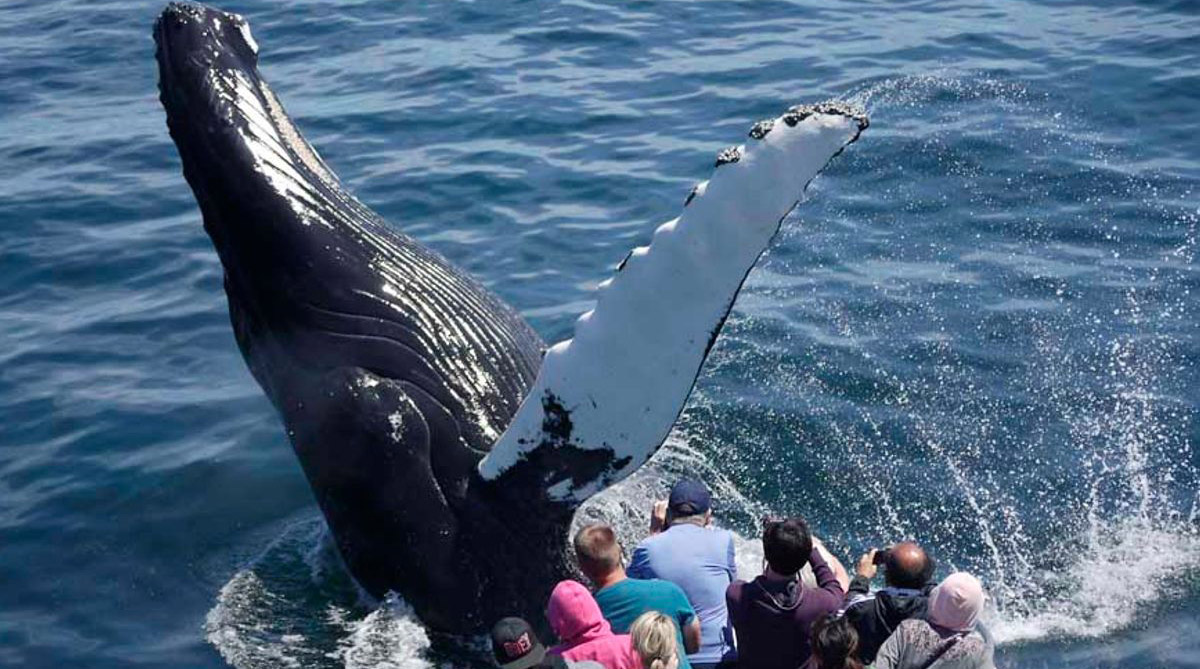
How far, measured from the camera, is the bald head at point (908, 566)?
33.2 ft

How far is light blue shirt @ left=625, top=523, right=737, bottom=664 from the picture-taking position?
34.6 ft

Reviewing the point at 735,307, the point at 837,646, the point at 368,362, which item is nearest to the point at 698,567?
the point at 837,646

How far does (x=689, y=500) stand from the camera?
35.6 feet

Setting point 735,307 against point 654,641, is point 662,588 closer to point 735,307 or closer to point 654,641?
point 654,641

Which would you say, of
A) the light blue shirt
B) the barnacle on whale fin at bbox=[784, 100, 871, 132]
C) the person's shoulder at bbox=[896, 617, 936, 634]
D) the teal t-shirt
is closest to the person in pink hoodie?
the teal t-shirt

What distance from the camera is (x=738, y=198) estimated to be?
8664 mm

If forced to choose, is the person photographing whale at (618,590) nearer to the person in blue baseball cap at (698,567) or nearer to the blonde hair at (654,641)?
the person in blue baseball cap at (698,567)

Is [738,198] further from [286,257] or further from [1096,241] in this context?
[1096,241]

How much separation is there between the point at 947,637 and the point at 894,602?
1.87 feet

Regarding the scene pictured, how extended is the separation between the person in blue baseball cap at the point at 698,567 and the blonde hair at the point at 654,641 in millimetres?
1344

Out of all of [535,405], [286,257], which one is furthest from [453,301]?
[535,405]

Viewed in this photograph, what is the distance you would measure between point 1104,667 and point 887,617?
9.27 ft

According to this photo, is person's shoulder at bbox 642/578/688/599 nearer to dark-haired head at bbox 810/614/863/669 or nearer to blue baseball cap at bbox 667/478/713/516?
blue baseball cap at bbox 667/478/713/516

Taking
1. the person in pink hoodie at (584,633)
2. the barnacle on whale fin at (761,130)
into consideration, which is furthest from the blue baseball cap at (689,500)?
the barnacle on whale fin at (761,130)
